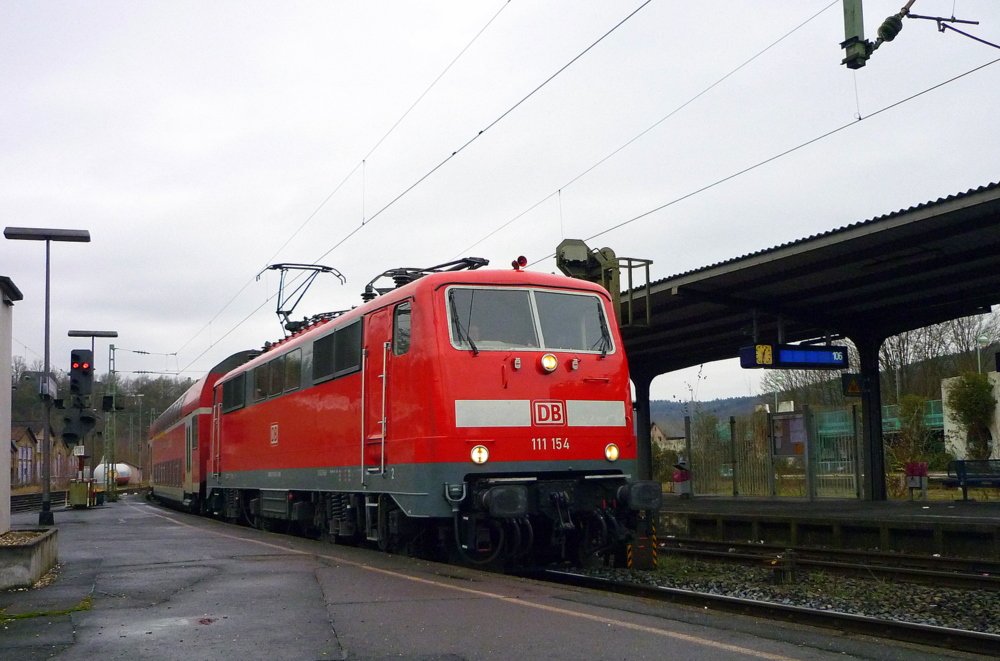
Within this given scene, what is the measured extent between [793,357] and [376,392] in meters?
12.7

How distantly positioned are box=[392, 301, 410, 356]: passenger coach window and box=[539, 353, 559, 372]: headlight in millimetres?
1479

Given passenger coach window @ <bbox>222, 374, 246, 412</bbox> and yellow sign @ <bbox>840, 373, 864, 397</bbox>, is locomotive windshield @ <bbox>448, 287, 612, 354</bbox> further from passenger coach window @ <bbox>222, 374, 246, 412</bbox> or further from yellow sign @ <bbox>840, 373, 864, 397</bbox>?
yellow sign @ <bbox>840, 373, 864, 397</bbox>

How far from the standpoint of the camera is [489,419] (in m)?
10.2

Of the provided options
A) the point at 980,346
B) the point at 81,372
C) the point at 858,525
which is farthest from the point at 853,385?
the point at 980,346

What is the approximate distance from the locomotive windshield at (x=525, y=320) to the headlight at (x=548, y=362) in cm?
23

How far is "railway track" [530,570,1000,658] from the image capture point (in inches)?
293

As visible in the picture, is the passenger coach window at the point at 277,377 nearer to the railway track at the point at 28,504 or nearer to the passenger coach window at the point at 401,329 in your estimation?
the passenger coach window at the point at 401,329

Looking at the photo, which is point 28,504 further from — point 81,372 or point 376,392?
point 376,392

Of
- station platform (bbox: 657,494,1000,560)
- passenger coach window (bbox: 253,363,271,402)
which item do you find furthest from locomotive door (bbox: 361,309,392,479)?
station platform (bbox: 657,494,1000,560)

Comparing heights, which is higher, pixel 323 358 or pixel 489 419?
pixel 323 358

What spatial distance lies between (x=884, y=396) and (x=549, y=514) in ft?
144

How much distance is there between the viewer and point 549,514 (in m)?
10.3

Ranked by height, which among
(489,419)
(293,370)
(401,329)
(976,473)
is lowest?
(976,473)

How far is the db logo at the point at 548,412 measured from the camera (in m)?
10.5
